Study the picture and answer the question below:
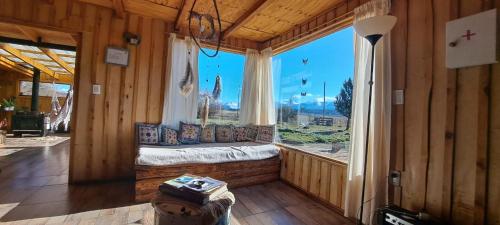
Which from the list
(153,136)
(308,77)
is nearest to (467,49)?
(308,77)

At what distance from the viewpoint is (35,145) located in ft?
17.6

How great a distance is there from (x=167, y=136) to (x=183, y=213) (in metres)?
2.09

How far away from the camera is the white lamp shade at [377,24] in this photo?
1761 mm

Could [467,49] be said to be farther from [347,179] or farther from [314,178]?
[314,178]

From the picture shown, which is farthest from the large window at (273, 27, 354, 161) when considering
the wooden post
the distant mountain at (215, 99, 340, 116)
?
the wooden post

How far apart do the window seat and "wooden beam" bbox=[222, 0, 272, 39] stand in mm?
1780

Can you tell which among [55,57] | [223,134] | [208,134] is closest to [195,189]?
[208,134]

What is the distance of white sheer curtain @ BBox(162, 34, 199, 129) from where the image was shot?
11.2ft

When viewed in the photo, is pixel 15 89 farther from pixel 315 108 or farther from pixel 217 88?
pixel 315 108

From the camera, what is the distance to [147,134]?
3170 mm

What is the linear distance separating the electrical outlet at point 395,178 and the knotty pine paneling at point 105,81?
3065 millimetres

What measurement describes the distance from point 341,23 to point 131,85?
9.60 feet

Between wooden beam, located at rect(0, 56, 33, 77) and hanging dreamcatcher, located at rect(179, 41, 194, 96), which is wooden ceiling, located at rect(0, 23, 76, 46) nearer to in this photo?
hanging dreamcatcher, located at rect(179, 41, 194, 96)

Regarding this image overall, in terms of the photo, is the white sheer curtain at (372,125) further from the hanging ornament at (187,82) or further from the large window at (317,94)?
the hanging ornament at (187,82)
